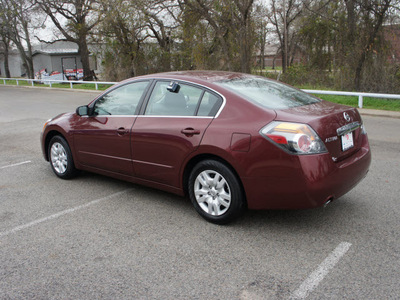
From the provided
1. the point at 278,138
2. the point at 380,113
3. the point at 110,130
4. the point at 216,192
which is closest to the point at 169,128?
the point at 216,192

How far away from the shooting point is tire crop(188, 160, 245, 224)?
3803 mm

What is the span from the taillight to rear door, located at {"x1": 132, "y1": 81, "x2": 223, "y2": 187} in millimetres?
717

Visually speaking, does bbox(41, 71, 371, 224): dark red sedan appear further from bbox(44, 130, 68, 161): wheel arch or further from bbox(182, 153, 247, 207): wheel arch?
bbox(44, 130, 68, 161): wheel arch

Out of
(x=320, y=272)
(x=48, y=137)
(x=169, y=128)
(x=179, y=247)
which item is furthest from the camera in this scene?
(x=48, y=137)

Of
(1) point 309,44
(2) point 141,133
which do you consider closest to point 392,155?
(2) point 141,133

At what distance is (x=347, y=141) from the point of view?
12.8ft

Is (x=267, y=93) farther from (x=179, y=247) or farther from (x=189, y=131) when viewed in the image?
(x=179, y=247)

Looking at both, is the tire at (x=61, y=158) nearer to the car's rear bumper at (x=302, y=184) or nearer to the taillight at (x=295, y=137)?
the car's rear bumper at (x=302, y=184)

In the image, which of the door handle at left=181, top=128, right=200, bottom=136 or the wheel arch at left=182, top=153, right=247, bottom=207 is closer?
the wheel arch at left=182, top=153, right=247, bottom=207

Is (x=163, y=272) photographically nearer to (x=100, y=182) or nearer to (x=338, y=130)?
(x=338, y=130)

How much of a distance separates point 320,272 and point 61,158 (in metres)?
4.19

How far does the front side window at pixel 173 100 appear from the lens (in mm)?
4258

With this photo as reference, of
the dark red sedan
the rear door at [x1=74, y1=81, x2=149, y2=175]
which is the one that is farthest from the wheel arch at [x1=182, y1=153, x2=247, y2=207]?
the rear door at [x1=74, y1=81, x2=149, y2=175]

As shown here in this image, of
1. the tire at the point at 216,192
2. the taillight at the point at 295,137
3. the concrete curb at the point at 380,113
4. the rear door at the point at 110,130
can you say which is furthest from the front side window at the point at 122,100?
the concrete curb at the point at 380,113
